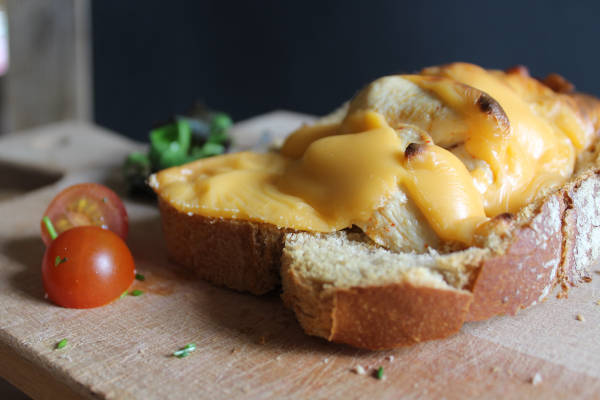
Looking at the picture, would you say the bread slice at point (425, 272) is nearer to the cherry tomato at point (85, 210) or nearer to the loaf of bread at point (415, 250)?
the loaf of bread at point (415, 250)

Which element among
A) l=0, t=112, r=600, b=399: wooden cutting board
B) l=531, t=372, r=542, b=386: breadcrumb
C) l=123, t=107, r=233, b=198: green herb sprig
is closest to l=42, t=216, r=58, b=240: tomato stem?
l=0, t=112, r=600, b=399: wooden cutting board

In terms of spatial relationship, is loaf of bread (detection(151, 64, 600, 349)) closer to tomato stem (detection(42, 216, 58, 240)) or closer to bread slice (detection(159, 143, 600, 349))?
bread slice (detection(159, 143, 600, 349))

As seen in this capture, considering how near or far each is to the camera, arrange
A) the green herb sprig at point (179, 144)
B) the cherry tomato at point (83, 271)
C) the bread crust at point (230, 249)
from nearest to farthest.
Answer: the cherry tomato at point (83, 271), the bread crust at point (230, 249), the green herb sprig at point (179, 144)

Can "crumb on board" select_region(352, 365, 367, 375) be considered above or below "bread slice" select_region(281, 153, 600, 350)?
below

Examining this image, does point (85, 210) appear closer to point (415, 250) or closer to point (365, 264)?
point (365, 264)

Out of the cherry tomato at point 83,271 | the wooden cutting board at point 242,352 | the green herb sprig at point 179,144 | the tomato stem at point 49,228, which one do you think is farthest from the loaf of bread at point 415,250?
the green herb sprig at point 179,144
